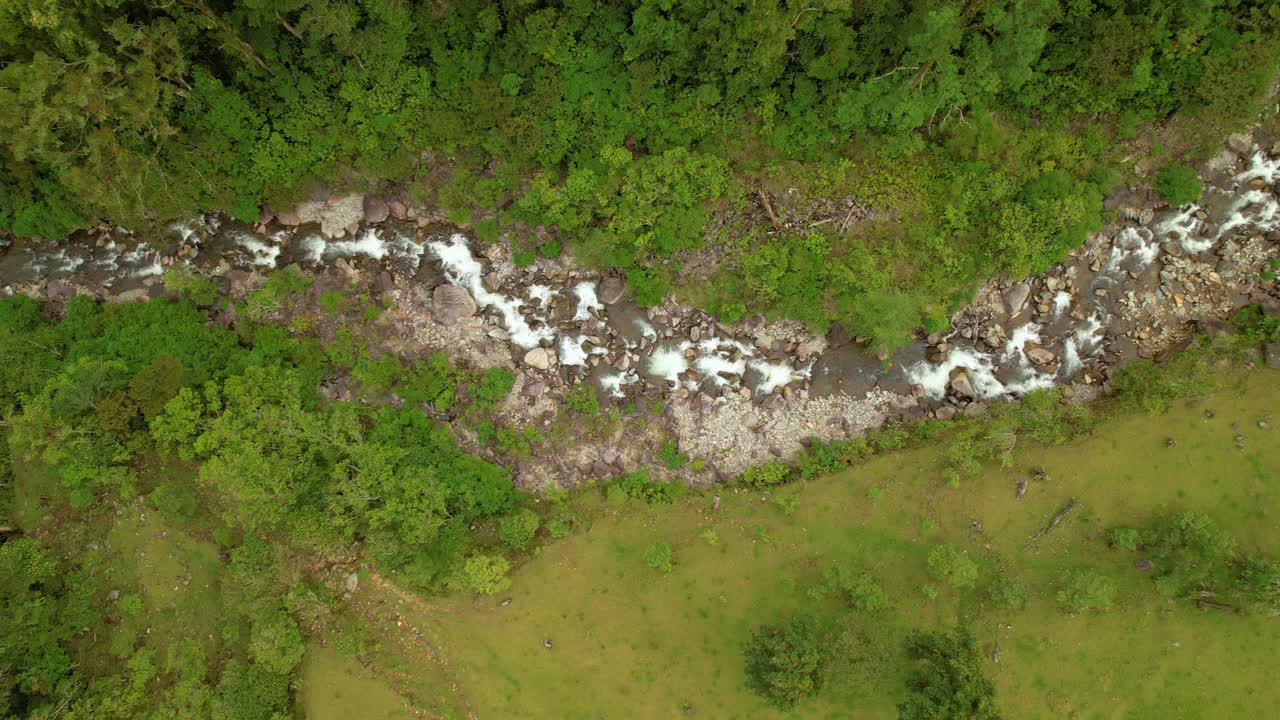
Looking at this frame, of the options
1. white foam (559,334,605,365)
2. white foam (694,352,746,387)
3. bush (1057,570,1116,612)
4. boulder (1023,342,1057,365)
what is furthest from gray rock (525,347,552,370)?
bush (1057,570,1116,612)

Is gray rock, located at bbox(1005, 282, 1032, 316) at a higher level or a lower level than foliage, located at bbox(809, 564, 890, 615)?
higher

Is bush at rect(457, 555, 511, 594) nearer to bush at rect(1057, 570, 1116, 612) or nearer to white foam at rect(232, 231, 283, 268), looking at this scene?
white foam at rect(232, 231, 283, 268)

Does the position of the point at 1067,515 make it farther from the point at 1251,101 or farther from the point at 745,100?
the point at 745,100

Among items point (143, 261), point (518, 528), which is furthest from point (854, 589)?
point (143, 261)

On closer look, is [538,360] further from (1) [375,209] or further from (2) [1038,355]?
(2) [1038,355]

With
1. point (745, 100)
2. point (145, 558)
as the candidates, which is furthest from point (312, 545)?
point (745, 100)

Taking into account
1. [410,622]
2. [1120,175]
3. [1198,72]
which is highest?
[1198,72]

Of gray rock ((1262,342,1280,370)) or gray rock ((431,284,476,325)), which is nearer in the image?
gray rock ((1262,342,1280,370))

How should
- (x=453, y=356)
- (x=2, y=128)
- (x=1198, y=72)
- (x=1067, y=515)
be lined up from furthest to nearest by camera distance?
(x=453, y=356), (x=1067, y=515), (x=1198, y=72), (x=2, y=128)
